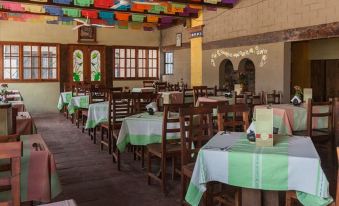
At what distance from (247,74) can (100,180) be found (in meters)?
5.50

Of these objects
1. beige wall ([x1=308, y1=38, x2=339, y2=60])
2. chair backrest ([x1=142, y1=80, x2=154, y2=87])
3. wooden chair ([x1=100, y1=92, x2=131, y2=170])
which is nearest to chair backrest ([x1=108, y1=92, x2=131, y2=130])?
wooden chair ([x1=100, y1=92, x2=131, y2=170])

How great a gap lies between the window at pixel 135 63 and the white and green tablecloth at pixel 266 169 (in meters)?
10.2

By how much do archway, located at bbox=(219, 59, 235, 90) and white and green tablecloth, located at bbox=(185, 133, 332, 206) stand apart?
6856mm

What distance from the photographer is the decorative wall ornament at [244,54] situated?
784cm

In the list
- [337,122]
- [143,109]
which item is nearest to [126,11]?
[143,109]

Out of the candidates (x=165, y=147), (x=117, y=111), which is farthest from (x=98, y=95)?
(x=165, y=147)

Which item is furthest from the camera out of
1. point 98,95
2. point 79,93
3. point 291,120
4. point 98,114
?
point 79,93

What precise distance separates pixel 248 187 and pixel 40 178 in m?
1.34

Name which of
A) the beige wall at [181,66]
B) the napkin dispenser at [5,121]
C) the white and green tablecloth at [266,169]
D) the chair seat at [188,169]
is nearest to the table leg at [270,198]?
the white and green tablecloth at [266,169]

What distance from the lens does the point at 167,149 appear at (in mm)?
3762

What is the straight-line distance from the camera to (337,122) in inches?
157

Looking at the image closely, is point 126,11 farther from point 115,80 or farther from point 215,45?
point 115,80

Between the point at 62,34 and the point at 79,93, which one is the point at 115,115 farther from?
the point at 62,34

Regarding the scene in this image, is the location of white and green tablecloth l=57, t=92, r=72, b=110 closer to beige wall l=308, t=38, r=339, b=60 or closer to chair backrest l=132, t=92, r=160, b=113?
chair backrest l=132, t=92, r=160, b=113
